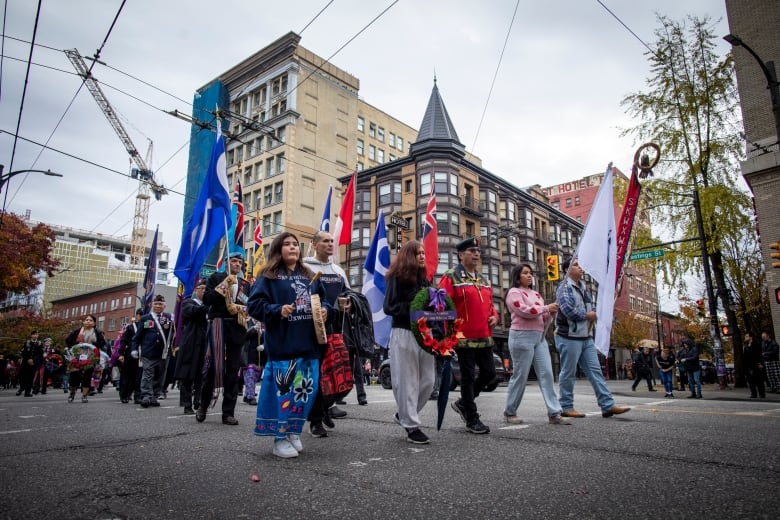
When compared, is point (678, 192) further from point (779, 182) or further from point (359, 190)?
point (359, 190)

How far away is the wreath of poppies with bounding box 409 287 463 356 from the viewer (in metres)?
4.79

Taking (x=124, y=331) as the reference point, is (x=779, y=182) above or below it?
above

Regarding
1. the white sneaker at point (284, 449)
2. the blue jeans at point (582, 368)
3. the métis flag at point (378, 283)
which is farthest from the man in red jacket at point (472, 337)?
the métis flag at point (378, 283)

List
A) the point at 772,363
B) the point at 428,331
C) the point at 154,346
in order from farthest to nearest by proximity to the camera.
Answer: the point at 772,363 < the point at 154,346 < the point at 428,331

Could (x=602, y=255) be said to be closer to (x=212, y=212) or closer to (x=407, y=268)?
(x=407, y=268)

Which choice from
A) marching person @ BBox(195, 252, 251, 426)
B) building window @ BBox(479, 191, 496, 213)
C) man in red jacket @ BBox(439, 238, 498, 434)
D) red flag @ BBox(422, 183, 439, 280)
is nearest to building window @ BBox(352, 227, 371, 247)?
building window @ BBox(479, 191, 496, 213)

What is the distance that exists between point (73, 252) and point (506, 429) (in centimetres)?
14079

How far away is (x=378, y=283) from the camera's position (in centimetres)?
1170

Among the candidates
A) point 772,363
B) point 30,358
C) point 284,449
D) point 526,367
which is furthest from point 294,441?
point 772,363

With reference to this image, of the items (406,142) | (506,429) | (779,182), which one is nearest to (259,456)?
(506,429)

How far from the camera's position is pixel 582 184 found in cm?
8012

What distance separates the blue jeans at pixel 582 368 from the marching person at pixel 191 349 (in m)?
5.16

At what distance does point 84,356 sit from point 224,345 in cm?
687

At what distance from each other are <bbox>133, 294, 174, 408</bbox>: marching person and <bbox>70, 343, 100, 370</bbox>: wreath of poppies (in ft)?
6.45
